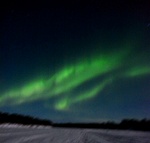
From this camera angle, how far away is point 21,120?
114 metres

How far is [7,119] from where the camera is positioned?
98000 millimetres

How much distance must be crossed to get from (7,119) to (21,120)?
16379 mm

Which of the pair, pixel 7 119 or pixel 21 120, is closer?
pixel 7 119
